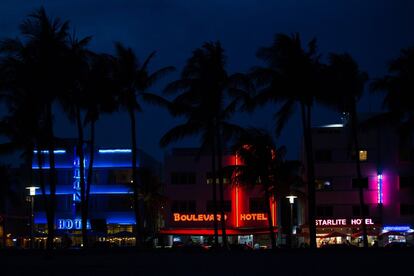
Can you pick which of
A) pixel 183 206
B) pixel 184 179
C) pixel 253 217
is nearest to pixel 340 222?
pixel 253 217

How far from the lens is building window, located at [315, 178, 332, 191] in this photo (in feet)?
239

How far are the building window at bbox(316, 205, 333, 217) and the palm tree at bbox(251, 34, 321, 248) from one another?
87.8 ft

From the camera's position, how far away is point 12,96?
42.3 metres

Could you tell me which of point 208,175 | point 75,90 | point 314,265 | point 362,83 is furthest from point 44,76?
point 208,175

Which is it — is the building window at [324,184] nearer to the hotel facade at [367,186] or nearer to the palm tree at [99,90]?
the hotel facade at [367,186]

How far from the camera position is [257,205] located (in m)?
76.1

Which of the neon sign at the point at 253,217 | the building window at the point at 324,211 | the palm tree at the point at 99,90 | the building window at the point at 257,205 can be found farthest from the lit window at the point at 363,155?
the palm tree at the point at 99,90

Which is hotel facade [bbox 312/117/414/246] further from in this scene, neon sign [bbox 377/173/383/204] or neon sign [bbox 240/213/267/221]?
neon sign [bbox 240/213/267/221]

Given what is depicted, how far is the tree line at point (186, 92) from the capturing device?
38906mm

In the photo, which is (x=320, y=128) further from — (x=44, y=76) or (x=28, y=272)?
(x=28, y=272)

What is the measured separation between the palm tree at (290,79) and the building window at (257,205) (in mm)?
29254

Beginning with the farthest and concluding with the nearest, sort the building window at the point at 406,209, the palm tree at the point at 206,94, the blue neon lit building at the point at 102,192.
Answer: the blue neon lit building at the point at 102,192, the building window at the point at 406,209, the palm tree at the point at 206,94

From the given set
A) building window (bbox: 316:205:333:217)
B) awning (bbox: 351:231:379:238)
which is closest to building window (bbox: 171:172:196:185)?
building window (bbox: 316:205:333:217)

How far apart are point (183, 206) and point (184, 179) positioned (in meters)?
2.74
